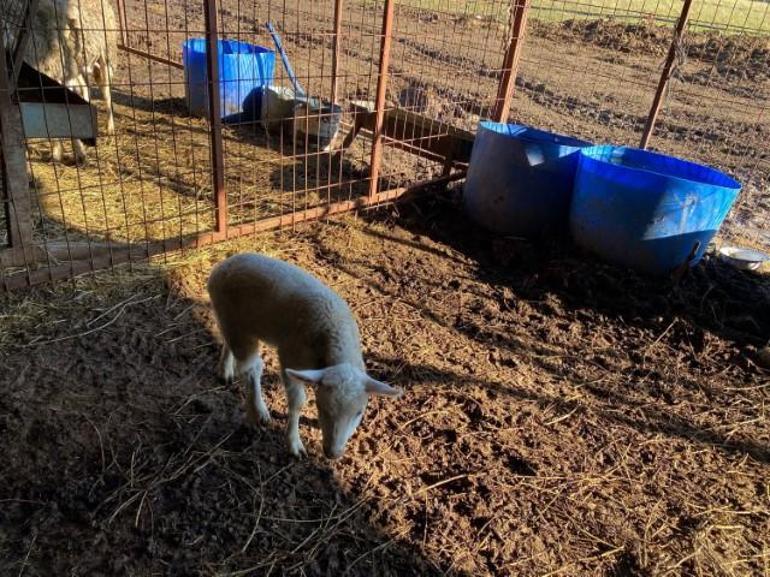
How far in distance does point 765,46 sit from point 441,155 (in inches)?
611

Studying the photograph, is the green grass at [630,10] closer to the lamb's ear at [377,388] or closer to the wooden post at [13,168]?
the wooden post at [13,168]

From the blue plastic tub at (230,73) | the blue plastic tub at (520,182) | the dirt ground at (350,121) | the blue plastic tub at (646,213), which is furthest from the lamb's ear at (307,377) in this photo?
the blue plastic tub at (230,73)

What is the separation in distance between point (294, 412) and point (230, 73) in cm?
610

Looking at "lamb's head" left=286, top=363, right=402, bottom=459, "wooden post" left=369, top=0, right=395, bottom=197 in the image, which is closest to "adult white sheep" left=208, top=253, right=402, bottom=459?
"lamb's head" left=286, top=363, right=402, bottom=459

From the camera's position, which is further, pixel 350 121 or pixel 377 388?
pixel 350 121

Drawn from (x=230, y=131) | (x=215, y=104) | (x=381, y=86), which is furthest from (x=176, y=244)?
(x=230, y=131)

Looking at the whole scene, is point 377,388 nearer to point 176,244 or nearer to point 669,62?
point 176,244

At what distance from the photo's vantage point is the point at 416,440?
3.38 meters

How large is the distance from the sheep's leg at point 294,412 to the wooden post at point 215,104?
7.72 feet

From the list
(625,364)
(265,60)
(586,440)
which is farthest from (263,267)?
(265,60)

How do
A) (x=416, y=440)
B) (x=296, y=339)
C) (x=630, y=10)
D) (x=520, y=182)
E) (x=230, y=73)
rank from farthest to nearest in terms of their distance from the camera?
(x=230, y=73) → (x=630, y=10) → (x=520, y=182) → (x=416, y=440) → (x=296, y=339)

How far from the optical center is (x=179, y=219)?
18.3ft

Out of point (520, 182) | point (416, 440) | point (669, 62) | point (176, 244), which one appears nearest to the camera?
point (416, 440)

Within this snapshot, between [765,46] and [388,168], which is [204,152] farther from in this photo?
[765,46]
